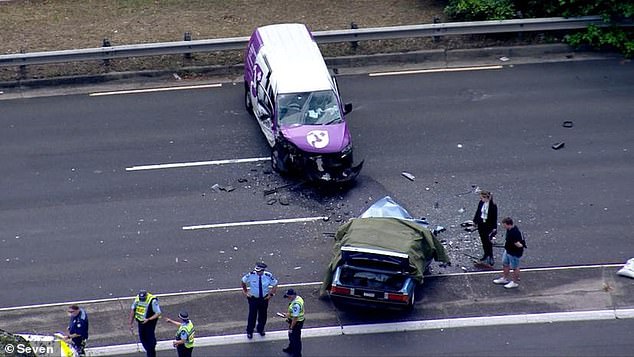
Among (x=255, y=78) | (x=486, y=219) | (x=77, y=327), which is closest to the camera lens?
(x=77, y=327)

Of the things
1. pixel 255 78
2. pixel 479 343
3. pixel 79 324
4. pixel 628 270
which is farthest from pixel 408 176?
pixel 79 324

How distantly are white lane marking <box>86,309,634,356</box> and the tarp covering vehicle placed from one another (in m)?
0.50

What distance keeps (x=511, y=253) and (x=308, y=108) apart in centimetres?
582

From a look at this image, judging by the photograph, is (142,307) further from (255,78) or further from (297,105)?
(255,78)

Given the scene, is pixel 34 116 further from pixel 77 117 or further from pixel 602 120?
pixel 602 120

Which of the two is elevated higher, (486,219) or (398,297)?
(486,219)

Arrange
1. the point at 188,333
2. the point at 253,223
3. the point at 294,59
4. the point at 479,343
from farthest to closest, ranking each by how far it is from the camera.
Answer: the point at 294,59 → the point at 253,223 → the point at 479,343 → the point at 188,333

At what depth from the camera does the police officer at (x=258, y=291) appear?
17.8m

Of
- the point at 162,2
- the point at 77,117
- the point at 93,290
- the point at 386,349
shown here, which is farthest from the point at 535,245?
the point at 162,2

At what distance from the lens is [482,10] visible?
Answer: 27500 millimetres

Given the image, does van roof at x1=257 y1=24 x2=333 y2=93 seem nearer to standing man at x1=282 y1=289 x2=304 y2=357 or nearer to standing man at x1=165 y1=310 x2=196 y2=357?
standing man at x1=282 y1=289 x2=304 y2=357

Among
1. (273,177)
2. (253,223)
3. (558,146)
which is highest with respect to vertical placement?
(273,177)

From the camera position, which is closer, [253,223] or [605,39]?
[253,223]

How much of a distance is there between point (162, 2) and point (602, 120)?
38.5ft
